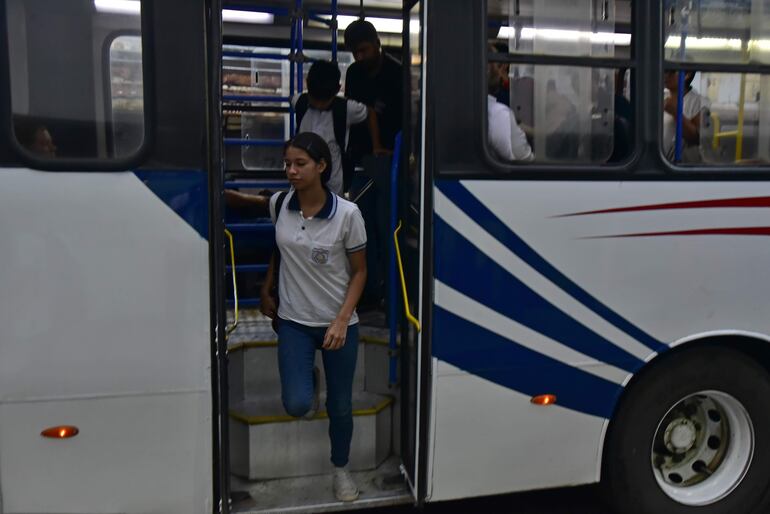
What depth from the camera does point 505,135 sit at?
335 centimetres

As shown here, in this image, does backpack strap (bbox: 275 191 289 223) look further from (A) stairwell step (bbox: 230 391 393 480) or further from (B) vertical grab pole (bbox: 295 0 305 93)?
(B) vertical grab pole (bbox: 295 0 305 93)

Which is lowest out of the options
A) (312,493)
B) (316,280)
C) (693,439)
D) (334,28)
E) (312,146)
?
(312,493)

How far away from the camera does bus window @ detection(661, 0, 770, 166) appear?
3.50m

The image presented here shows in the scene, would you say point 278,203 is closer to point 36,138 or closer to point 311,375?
point 311,375

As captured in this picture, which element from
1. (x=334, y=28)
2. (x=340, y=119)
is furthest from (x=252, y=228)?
(x=334, y=28)

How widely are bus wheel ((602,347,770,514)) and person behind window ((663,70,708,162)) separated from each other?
99 centimetres

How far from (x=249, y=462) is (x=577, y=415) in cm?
160

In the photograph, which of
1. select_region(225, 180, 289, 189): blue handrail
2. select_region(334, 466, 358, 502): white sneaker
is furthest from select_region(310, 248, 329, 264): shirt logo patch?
select_region(225, 180, 289, 189): blue handrail

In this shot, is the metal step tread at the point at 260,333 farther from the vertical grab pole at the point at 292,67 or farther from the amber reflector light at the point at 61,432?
A: the vertical grab pole at the point at 292,67

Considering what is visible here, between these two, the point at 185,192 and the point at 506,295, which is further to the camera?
the point at 506,295

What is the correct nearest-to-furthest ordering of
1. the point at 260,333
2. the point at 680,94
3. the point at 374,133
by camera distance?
the point at 680,94
the point at 260,333
the point at 374,133

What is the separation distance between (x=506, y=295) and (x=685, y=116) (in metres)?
1.25

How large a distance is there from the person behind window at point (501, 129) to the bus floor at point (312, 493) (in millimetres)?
1666

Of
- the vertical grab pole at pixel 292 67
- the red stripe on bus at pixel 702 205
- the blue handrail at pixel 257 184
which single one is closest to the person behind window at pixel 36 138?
the red stripe on bus at pixel 702 205
